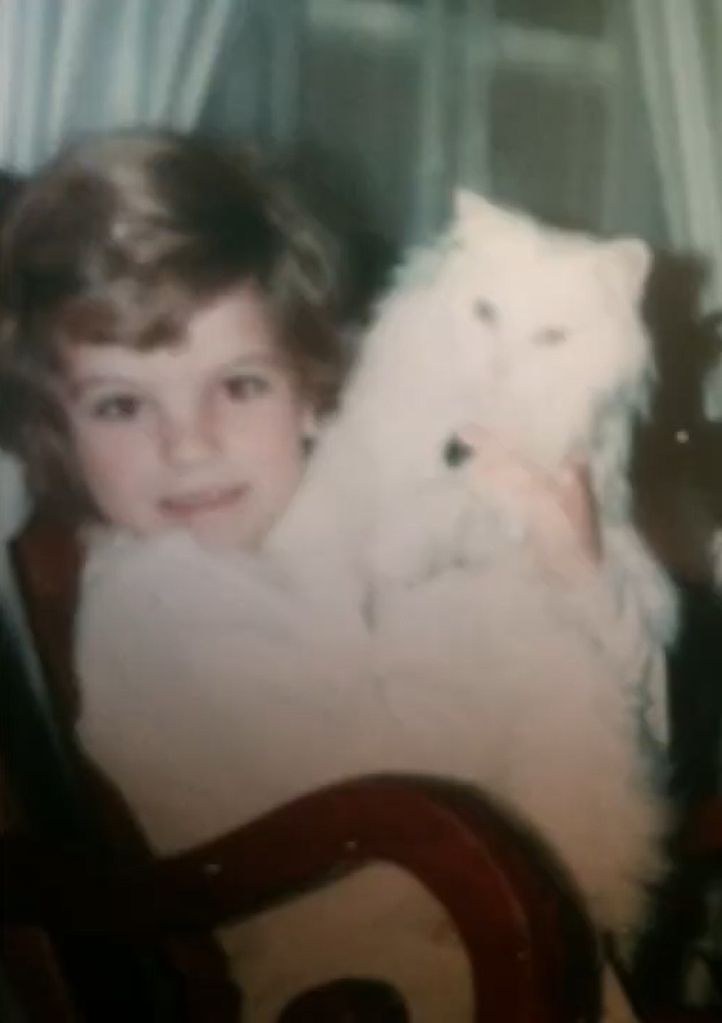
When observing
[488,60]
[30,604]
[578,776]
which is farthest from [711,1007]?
[488,60]

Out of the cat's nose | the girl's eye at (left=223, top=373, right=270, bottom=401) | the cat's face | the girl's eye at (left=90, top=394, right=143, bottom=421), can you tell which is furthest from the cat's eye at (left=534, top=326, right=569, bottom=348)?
the girl's eye at (left=90, top=394, right=143, bottom=421)

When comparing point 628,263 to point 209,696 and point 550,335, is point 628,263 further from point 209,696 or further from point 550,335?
point 209,696

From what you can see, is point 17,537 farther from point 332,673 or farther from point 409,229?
point 409,229

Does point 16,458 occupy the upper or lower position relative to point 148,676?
upper

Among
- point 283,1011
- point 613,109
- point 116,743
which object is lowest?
point 283,1011

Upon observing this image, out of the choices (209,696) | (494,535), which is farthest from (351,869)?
(494,535)

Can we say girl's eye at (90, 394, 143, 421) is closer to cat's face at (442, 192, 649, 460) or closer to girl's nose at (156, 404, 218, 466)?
girl's nose at (156, 404, 218, 466)
